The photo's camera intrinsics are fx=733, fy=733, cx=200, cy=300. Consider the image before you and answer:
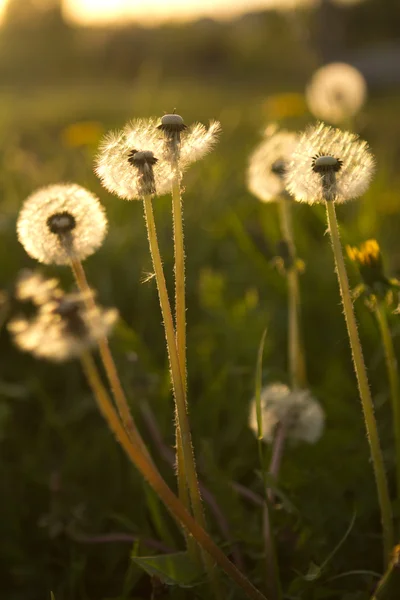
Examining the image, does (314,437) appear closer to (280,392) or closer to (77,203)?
(280,392)

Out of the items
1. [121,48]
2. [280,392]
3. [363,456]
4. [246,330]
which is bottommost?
[363,456]

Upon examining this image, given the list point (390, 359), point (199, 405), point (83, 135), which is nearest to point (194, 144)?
point (390, 359)

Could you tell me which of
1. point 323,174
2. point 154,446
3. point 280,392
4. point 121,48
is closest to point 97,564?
point 154,446

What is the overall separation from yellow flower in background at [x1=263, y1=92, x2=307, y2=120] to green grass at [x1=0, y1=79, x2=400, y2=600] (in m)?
1.14

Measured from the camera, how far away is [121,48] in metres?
20.9

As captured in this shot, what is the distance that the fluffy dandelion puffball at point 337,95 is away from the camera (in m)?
3.03

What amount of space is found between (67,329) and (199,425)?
73 centimetres

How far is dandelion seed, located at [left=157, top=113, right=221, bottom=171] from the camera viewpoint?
0.97 metres

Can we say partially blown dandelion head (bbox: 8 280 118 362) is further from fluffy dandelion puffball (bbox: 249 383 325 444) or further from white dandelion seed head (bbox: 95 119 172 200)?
fluffy dandelion puffball (bbox: 249 383 325 444)

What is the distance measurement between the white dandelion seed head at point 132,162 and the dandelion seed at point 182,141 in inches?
0.5

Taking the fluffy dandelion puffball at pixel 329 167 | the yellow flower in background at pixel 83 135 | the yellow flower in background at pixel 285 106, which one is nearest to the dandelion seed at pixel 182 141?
the fluffy dandelion puffball at pixel 329 167

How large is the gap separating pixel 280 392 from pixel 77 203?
0.55 meters

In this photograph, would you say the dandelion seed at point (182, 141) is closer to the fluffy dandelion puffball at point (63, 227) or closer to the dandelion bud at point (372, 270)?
the fluffy dandelion puffball at point (63, 227)

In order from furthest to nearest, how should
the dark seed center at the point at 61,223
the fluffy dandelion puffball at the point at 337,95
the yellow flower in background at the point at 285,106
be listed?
the yellow flower in background at the point at 285,106 < the fluffy dandelion puffball at the point at 337,95 < the dark seed center at the point at 61,223
